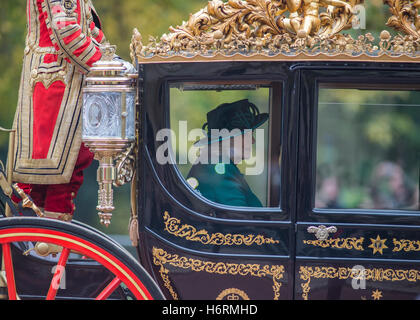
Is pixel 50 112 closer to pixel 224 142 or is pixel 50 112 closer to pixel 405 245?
pixel 224 142

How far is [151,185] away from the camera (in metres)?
2.18

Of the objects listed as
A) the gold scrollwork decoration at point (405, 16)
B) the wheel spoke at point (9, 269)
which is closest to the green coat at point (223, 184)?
the wheel spoke at point (9, 269)

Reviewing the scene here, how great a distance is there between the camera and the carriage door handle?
2.12 metres

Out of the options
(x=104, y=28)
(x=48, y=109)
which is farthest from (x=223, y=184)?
(x=104, y=28)

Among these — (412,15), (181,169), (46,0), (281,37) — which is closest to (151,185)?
(181,169)

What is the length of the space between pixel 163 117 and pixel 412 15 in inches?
39.3

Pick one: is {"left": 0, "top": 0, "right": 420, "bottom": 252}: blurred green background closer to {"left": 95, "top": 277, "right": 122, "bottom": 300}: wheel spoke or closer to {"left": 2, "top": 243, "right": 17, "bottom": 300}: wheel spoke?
{"left": 2, "top": 243, "right": 17, "bottom": 300}: wheel spoke

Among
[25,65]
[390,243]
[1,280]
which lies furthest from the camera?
[25,65]

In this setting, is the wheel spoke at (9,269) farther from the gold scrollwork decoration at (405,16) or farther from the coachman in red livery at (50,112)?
the gold scrollwork decoration at (405,16)

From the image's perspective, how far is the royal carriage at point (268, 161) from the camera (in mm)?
2119

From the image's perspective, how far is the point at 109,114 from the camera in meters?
2.15

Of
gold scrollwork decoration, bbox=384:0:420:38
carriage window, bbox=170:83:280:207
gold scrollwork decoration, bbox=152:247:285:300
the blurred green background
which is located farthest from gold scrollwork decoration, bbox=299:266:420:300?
the blurred green background
